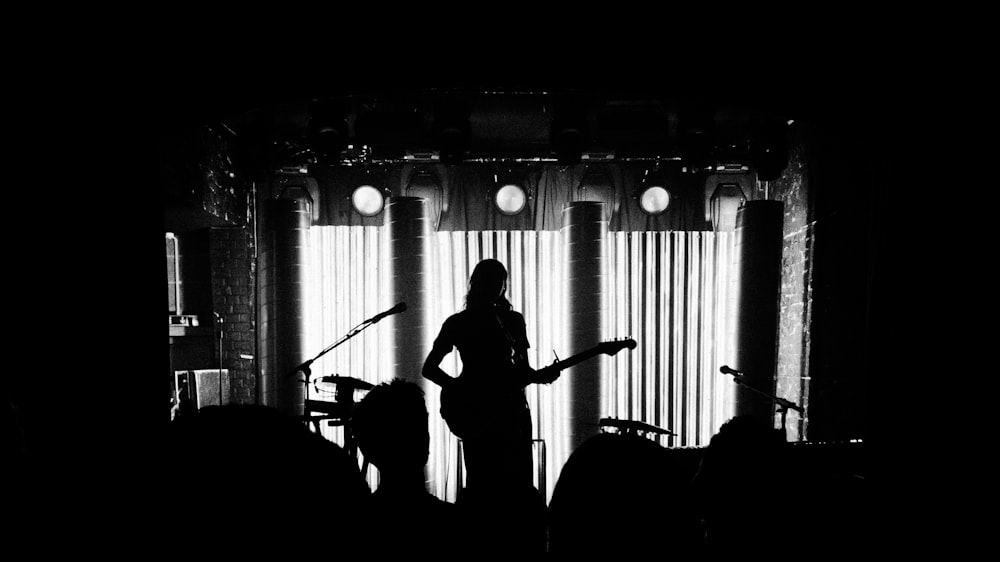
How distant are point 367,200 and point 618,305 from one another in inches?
86.4

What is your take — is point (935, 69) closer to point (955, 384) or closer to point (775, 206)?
point (955, 384)

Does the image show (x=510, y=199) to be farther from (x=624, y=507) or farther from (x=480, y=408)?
(x=624, y=507)

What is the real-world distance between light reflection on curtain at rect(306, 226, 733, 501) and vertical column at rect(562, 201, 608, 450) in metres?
0.27

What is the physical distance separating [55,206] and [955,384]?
299 centimetres

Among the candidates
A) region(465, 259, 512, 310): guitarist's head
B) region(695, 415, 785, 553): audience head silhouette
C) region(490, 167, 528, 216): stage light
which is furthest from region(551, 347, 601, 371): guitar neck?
region(695, 415, 785, 553): audience head silhouette

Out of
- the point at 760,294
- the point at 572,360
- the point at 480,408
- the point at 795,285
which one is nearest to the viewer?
the point at 480,408

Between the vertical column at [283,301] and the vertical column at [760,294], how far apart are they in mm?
3336

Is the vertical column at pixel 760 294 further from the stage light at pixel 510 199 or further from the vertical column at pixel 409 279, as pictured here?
the vertical column at pixel 409 279

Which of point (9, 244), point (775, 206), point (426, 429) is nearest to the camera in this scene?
point (426, 429)

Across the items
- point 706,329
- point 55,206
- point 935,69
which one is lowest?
point 706,329

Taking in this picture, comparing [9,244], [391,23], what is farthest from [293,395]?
[391,23]

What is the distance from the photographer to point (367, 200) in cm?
489

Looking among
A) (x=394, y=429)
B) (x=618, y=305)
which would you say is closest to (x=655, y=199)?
(x=618, y=305)

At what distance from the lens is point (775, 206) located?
15.4 ft
